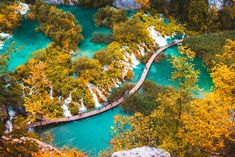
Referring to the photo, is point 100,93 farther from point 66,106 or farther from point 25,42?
point 25,42

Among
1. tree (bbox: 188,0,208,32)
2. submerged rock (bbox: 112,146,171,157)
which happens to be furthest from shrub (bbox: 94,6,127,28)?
submerged rock (bbox: 112,146,171,157)

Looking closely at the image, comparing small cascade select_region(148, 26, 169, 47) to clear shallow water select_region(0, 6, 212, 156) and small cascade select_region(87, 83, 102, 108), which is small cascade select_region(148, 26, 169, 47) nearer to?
clear shallow water select_region(0, 6, 212, 156)

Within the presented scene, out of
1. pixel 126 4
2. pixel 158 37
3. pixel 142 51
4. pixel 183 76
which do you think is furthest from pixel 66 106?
pixel 126 4

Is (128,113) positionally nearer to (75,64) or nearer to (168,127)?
(75,64)

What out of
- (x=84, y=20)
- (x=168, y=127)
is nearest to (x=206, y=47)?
(x=84, y=20)

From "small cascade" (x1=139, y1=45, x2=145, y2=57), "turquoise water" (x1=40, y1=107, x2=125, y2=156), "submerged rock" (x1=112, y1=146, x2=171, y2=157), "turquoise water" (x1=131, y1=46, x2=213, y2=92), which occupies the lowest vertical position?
"turquoise water" (x1=40, y1=107, x2=125, y2=156)

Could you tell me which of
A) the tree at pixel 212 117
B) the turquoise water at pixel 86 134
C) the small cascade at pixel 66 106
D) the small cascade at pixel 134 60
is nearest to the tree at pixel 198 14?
the small cascade at pixel 134 60

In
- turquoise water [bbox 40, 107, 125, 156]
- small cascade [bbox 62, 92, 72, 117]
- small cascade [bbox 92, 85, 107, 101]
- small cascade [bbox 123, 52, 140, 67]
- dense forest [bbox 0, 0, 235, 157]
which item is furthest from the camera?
small cascade [bbox 123, 52, 140, 67]
